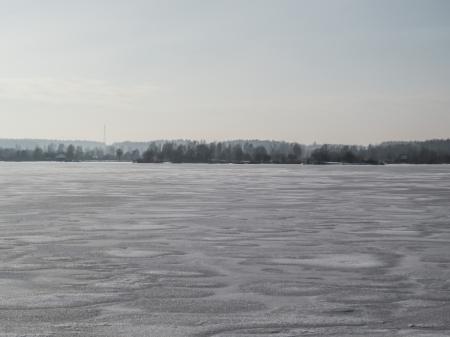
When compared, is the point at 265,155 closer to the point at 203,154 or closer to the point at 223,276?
the point at 203,154

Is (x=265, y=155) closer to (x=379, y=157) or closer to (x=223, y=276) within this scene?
(x=379, y=157)

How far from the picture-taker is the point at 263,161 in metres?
156

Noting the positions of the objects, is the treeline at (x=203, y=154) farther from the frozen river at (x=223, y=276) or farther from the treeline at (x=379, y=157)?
the frozen river at (x=223, y=276)

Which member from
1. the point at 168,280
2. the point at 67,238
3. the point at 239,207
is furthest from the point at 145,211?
the point at 168,280

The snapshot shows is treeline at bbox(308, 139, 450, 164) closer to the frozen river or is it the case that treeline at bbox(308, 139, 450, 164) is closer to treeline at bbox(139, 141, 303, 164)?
treeline at bbox(139, 141, 303, 164)

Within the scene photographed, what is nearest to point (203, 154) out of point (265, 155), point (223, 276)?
point (265, 155)

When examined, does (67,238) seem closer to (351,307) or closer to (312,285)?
(312,285)

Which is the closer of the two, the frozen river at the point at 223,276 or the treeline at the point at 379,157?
the frozen river at the point at 223,276

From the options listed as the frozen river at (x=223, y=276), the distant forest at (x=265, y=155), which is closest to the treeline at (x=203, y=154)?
the distant forest at (x=265, y=155)

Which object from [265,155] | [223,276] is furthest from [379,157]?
[223,276]

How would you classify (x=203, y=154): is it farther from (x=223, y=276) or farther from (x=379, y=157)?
(x=223, y=276)

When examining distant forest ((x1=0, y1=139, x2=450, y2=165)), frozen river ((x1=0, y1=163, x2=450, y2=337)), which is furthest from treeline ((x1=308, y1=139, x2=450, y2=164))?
frozen river ((x1=0, y1=163, x2=450, y2=337))

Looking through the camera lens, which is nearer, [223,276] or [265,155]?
[223,276]

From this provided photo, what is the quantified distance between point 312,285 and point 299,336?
1.98 m
